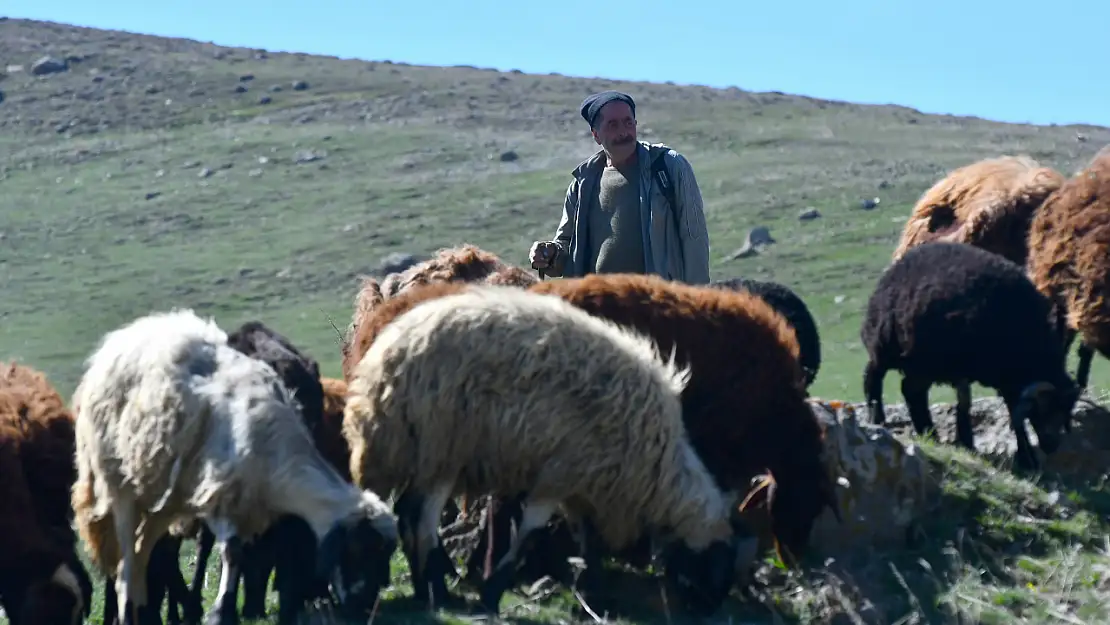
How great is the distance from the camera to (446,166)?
45.6 m

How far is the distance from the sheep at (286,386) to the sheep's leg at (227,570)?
32cm

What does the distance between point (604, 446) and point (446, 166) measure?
127 ft

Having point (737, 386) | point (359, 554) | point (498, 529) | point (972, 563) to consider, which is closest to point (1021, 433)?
point (972, 563)

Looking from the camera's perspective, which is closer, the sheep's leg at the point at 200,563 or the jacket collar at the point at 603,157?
the sheep's leg at the point at 200,563

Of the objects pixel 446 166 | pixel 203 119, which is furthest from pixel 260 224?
pixel 203 119

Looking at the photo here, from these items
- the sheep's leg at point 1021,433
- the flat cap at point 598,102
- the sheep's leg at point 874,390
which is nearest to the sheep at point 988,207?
the sheep's leg at point 874,390

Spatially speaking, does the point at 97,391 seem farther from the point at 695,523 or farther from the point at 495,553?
the point at 695,523

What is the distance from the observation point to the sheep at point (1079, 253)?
10.6m

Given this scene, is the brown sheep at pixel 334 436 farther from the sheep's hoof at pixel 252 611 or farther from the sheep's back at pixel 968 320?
the sheep's back at pixel 968 320

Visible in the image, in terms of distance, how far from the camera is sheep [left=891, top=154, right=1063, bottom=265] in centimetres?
1232

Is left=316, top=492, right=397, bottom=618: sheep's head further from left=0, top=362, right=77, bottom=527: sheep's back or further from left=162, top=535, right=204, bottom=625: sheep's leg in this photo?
left=0, top=362, right=77, bottom=527: sheep's back

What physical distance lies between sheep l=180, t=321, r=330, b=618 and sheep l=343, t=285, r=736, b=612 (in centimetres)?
47

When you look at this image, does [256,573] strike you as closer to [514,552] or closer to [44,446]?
[514,552]

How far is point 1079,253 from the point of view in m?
10.9
